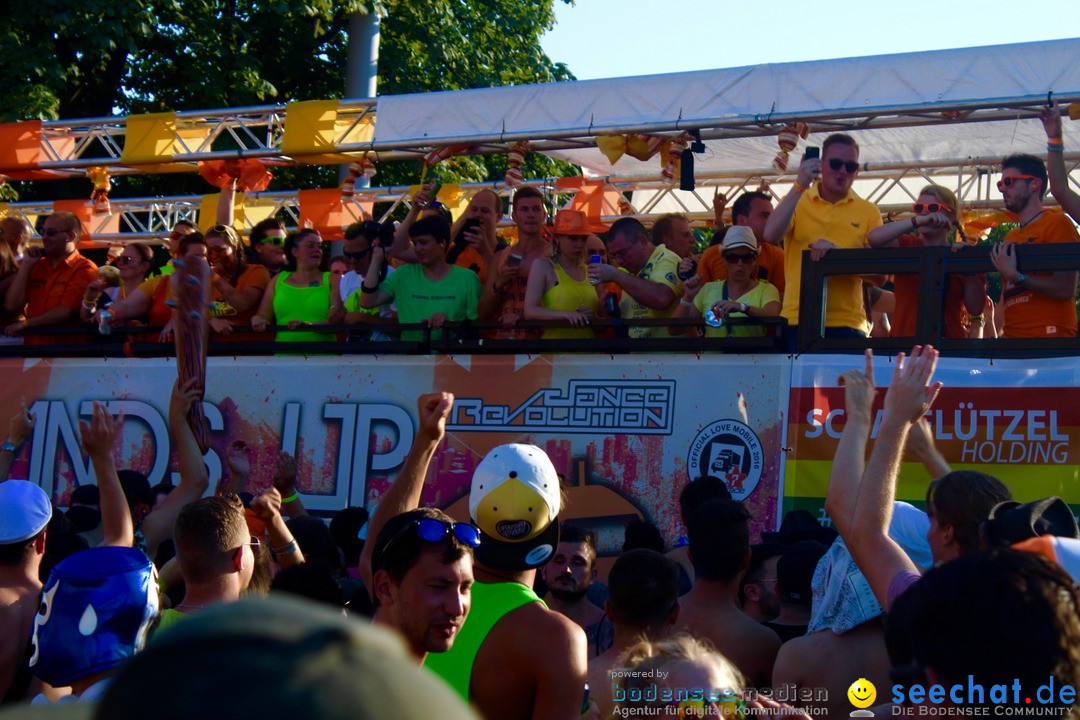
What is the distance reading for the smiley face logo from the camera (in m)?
3.35

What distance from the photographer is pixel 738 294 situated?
740cm

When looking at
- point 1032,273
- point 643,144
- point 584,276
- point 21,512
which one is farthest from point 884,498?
point 643,144

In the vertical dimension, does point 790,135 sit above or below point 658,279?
above

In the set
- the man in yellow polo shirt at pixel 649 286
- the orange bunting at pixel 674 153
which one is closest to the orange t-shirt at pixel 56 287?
the man in yellow polo shirt at pixel 649 286

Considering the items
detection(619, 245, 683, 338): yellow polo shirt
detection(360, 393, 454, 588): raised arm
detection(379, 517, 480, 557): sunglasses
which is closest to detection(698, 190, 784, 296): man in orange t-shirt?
detection(619, 245, 683, 338): yellow polo shirt

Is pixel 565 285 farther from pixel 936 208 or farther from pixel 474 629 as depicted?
pixel 474 629

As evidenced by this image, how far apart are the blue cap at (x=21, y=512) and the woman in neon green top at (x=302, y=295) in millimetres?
4519

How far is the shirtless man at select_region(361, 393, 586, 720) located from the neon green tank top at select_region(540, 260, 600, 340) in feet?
13.6

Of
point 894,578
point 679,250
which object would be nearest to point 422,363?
point 679,250

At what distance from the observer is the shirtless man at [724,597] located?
416 cm

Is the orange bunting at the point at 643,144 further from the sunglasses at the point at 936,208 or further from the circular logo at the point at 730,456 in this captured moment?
the circular logo at the point at 730,456

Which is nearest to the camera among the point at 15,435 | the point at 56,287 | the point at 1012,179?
the point at 15,435

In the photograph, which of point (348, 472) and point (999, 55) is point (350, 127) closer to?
point (348, 472)

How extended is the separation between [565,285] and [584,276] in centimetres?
19
